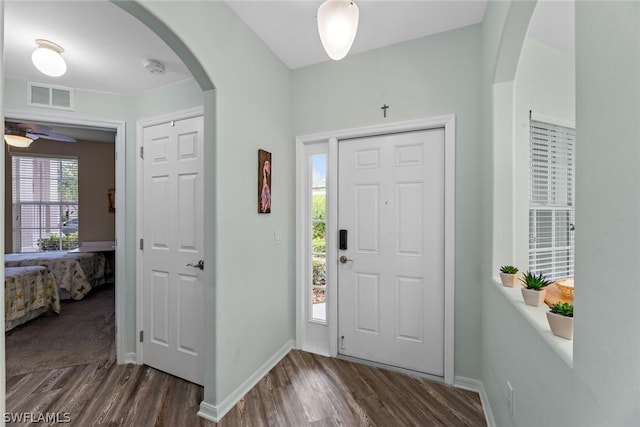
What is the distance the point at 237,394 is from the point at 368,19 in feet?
9.09

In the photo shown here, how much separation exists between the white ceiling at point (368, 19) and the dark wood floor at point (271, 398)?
2.64m

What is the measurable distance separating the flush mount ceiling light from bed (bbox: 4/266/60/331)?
260 centimetres

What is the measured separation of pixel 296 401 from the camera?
6.18ft

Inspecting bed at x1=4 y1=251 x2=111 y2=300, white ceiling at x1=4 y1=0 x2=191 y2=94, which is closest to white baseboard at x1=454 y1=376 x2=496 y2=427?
white ceiling at x1=4 y1=0 x2=191 y2=94

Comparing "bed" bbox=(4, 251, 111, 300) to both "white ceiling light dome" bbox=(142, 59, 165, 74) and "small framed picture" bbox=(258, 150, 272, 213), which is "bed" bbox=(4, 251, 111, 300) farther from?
"small framed picture" bbox=(258, 150, 272, 213)

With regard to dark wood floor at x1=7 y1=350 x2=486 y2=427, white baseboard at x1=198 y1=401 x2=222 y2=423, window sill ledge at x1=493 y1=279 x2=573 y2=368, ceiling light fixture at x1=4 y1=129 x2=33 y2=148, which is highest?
ceiling light fixture at x1=4 y1=129 x2=33 y2=148

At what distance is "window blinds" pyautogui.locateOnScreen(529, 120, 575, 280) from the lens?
205cm

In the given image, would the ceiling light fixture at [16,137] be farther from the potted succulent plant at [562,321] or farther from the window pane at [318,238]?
the potted succulent plant at [562,321]

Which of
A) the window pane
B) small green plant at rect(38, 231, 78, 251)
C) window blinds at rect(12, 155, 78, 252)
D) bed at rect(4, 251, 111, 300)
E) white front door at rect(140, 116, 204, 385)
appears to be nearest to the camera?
white front door at rect(140, 116, 204, 385)

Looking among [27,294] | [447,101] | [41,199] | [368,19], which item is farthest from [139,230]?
[41,199]

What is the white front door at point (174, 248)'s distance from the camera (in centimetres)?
213

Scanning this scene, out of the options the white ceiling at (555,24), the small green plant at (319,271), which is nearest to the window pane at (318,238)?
the small green plant at (319,271)

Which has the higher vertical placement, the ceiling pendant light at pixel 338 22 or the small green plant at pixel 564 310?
the ceiling pendant light at pixel 338 22

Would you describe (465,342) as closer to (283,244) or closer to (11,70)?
(283,244)
